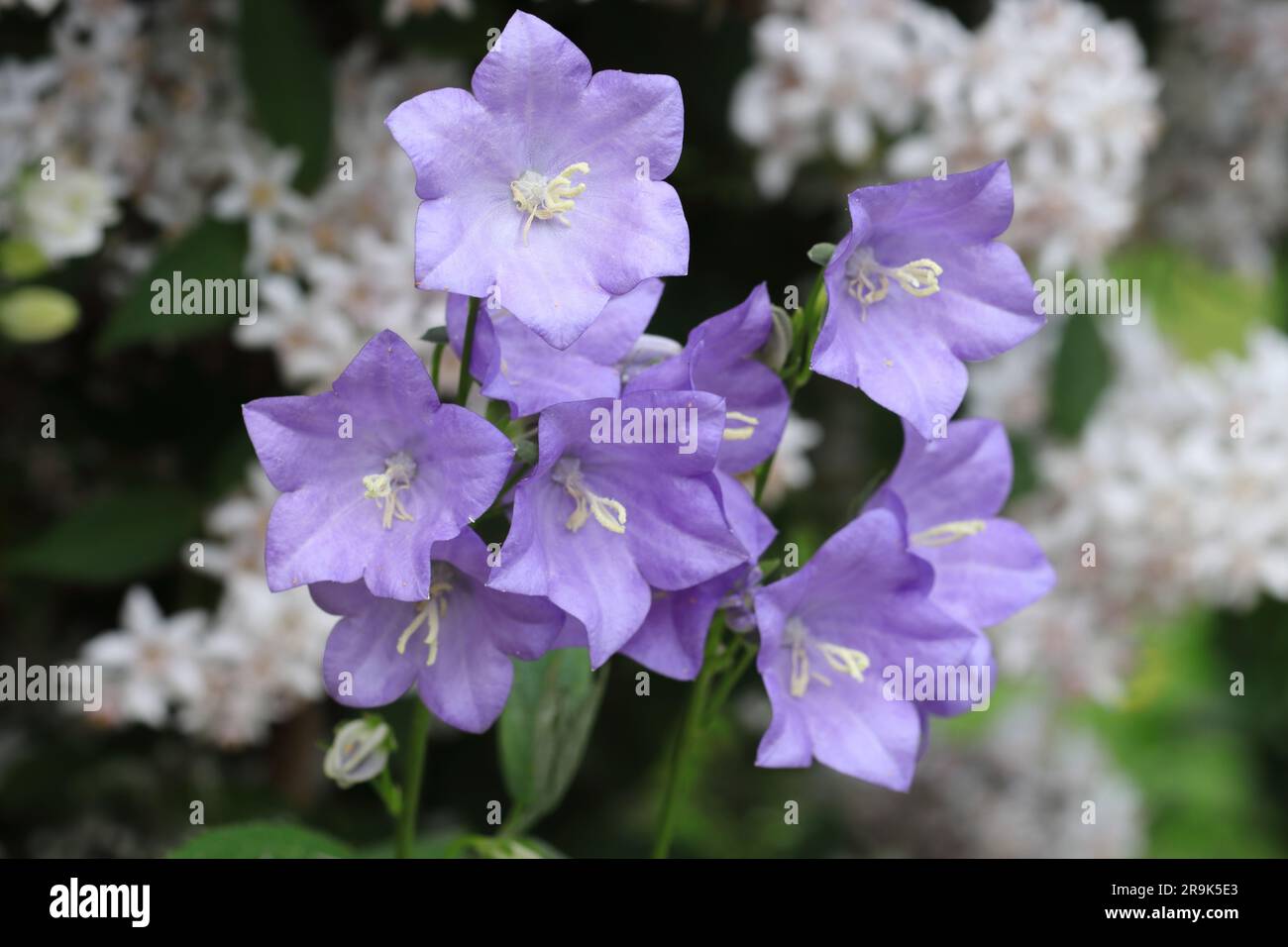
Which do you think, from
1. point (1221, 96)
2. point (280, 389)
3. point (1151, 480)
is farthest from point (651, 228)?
point (1221, 96)

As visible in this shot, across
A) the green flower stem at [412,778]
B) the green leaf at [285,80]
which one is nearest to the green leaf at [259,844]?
the green flower stem at [412,778]

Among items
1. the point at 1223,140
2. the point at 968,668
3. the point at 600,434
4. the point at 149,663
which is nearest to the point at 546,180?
the point at 600,434

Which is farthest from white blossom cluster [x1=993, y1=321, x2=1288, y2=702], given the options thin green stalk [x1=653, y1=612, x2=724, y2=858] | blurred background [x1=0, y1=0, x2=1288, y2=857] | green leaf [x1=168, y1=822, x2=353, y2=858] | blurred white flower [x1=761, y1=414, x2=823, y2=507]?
green leaf [x1=168, y1=822, x2=353, y2=858]

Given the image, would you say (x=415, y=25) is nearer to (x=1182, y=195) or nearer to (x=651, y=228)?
(x=651, y=228)

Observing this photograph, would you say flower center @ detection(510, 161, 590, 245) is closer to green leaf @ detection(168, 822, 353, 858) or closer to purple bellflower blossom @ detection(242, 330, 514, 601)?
purple bellflower blossom @ detection(242, 330, 514, 601)
